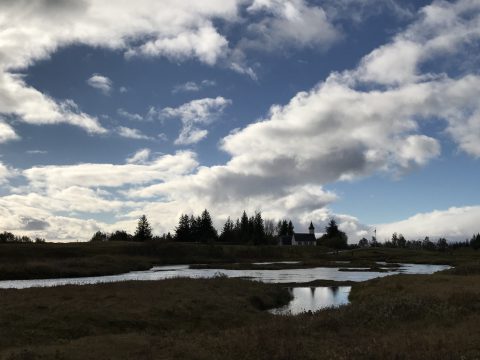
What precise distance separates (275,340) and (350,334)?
4.58 meters

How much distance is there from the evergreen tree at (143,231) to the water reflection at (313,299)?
12755 centimetres

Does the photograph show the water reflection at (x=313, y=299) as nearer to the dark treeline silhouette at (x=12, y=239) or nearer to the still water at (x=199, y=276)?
the still water at (x=199, y=276)

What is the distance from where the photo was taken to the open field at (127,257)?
81250mm

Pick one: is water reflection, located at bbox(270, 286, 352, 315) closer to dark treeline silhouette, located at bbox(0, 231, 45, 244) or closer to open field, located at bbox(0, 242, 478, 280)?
open field, located at bbox(0, 242, 478, 280)

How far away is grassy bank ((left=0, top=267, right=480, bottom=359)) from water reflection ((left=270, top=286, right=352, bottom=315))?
341cm

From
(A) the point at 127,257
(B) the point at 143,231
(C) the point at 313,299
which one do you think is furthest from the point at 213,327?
(B) the point at 143,231

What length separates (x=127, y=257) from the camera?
118812 millimetres

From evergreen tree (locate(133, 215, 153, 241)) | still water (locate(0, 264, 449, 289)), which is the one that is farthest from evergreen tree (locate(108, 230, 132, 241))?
still water (locate(0, 264, 449, 289))

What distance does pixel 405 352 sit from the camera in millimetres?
18734

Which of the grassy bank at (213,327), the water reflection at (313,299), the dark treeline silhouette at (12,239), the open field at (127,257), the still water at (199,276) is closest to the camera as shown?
the grassy bank at (213,327)

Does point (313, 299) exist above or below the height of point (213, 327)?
below

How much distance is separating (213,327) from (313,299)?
2213cm

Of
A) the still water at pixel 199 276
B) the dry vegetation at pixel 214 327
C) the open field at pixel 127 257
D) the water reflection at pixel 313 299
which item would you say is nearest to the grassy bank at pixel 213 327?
the dry vegetation at pixel 214 327

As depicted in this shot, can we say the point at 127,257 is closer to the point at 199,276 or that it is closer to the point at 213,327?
the point at 199,276
